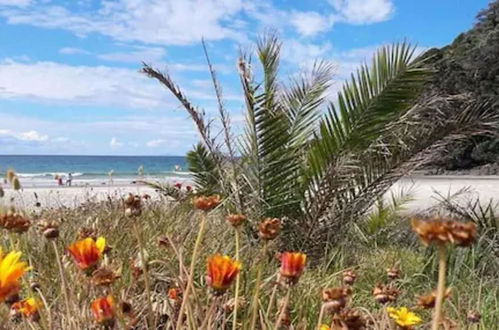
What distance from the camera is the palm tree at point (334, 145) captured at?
5.68 m

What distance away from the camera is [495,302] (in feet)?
11.6

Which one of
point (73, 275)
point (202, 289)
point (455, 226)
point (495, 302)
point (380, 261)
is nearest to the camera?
point (455, 226)

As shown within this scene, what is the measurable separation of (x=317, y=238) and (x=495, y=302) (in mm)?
2244

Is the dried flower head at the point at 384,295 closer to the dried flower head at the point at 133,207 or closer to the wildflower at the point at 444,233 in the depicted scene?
the dried flower head at the point at 133,207

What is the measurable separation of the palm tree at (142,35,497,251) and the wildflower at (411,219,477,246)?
477cm

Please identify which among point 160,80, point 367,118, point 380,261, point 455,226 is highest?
point 160,80

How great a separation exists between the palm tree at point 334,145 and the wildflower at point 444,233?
15.6 feet

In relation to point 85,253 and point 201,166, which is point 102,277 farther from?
point 201,166

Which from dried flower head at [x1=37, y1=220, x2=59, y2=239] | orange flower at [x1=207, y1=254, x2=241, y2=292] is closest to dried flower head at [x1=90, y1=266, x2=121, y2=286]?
dried flower head at [x1=37, y1=220, x2=59, y2=239]

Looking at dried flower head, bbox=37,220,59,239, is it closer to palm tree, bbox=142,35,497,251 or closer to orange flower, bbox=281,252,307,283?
orange flower, bbox=281,252,307,283

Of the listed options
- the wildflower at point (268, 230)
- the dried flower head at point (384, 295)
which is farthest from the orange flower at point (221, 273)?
the dried flower head at point (384, 295)

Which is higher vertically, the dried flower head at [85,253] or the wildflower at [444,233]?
the wildflower at [444,233]

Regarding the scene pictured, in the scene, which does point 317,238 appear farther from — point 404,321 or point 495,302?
point 404,321

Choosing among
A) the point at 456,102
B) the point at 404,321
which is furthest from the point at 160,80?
the point at 404,321
